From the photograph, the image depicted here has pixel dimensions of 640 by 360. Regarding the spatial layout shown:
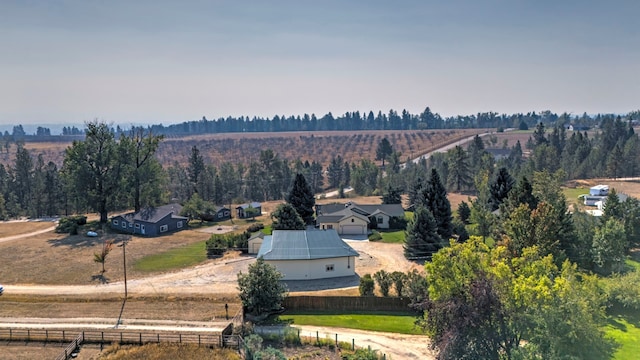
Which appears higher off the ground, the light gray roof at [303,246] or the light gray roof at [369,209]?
the light gray roof at [303,246]

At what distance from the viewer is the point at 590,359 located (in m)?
24.6

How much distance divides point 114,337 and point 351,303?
55.6 feet

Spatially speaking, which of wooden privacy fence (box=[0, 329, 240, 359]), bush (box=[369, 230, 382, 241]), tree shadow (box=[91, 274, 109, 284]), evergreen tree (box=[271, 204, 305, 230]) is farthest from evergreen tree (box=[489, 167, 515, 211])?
tree shadow (box=[91, 274, 109, 284])

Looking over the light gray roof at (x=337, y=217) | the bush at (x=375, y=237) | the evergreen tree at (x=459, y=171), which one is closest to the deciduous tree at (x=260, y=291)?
the bush at (x=375, y=237)

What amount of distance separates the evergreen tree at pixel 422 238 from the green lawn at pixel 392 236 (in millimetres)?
7607

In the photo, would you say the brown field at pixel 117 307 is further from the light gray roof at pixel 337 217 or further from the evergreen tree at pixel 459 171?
the evergreen tree at pixel 459 171

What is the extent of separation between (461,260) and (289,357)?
11931 mm

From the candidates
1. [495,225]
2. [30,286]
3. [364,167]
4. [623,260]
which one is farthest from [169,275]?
[364,167]

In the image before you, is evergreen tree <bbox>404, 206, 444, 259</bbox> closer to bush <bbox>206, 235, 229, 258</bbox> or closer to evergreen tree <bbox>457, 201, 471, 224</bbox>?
evergreen tree <bbox>457, 201, 471, 224</bbox>

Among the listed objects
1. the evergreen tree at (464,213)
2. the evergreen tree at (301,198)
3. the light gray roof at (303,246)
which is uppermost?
the evergreen tree at (301,198)

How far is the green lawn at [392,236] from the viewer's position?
57.8 metres

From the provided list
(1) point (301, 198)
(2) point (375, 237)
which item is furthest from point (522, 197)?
(1) point (301, 198)

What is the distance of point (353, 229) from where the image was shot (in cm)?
6250

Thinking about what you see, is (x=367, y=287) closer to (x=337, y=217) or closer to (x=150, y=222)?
(x=337, y=217)
